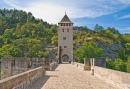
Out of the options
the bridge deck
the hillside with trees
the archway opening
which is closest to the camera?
the bridge deck

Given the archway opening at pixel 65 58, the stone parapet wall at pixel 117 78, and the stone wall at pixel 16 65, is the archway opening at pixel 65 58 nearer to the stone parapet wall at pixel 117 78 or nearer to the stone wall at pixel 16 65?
the stone wall at pixel 16 65

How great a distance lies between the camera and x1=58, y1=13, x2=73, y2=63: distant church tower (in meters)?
82.2

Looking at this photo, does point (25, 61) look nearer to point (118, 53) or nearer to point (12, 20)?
point (118, 53)

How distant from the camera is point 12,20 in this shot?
190125mm

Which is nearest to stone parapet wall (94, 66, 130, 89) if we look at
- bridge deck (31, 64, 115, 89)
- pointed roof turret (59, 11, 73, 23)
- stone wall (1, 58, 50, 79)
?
bridge deck (31, 64, 115, 89)

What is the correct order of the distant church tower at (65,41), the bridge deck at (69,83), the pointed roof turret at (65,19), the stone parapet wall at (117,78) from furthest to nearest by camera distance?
the pointed roof turret at (65,19) < the distant church tower at (65,41) < the bridge deck at (69,83) < the stone parapet wall at (117,78)

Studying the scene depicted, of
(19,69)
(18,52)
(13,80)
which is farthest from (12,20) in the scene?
(13,80)

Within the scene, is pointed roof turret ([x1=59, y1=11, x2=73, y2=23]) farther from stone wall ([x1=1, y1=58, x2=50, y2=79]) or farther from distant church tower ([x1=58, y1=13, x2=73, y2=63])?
stone wall ([x1=1, y1=58, x2=50, y2=79])

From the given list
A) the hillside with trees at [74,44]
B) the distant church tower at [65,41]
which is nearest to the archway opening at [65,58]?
the distant church tower at [65,41]

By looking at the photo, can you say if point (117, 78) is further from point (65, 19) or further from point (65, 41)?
point (65, 19)

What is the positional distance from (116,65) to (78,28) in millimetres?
80486

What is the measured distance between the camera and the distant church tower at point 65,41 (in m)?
82.2

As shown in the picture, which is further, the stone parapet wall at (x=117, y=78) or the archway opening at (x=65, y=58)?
the archway opening at (x=65, y=58)

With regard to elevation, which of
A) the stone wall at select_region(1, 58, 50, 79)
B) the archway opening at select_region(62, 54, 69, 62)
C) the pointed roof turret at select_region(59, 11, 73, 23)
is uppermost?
the pointed roof turret at select_region(59, 11, 73, 23)
